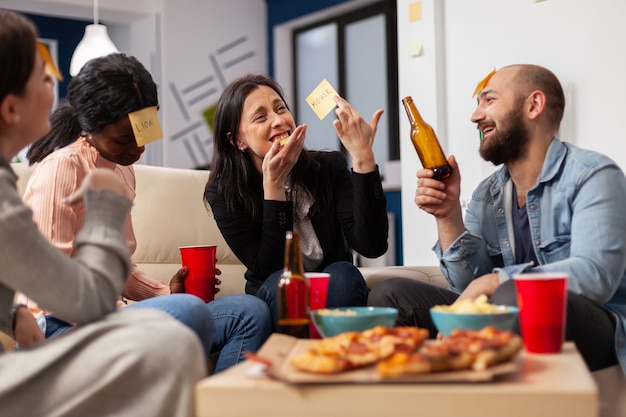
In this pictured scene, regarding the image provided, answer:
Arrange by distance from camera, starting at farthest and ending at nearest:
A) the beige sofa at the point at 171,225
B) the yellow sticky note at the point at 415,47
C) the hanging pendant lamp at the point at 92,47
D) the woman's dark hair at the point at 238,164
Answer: the hanging pendant lamp at the point at 92,47
the yellow sticky note at the point at 415,47
the beige sofa at the point at 171,225
the woman's dark hair at the point at 238,164

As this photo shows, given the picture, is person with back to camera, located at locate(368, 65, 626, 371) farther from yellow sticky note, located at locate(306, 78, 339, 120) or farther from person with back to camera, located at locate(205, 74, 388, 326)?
yellow sticky note, located at locate(306, 78, 339, 120)

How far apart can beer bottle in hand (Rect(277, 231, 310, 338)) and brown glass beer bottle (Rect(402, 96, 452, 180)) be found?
0.77 meters

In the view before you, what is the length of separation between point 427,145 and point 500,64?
1.53 m

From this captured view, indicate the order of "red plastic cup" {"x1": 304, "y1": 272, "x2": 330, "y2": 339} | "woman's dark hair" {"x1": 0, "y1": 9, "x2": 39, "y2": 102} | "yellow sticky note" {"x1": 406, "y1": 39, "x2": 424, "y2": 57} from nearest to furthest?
"woman's dark hair" {"x1": 0, "y1": 9, "x2": 39, "y2": 102}
"red plastic cup" {"x1": 304, "y1": 272, "x2": 330, "y2": 339}
"yellow sticky note" {"x1": 406, "y1": 39, "x2": 424, "y2": 57}

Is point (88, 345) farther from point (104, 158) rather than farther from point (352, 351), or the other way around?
point (104, 158)

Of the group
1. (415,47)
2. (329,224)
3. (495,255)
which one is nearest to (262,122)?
(329,224)

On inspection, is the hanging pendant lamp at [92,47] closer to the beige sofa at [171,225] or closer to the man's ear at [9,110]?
the beige sofa at [171,225]

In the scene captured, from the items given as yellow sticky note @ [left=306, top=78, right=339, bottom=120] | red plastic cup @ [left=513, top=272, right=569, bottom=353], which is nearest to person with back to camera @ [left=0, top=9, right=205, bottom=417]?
red plastic cup @ [left=513, top=272, right=569, bottom=353]

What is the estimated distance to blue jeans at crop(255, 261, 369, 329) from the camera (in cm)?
213

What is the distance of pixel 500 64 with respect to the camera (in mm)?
3521

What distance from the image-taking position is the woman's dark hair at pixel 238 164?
2369mm

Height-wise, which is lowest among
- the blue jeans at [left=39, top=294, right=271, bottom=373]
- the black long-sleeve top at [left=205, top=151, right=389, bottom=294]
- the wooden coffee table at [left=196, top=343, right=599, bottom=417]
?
the blue jeans at [left=39, top=294, right=271, bottom=373]

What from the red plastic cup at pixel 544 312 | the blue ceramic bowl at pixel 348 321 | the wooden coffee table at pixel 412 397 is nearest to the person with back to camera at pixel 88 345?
the wooden coffee table at pixel 412 397

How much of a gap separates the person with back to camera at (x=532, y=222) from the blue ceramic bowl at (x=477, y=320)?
1.10 ft
